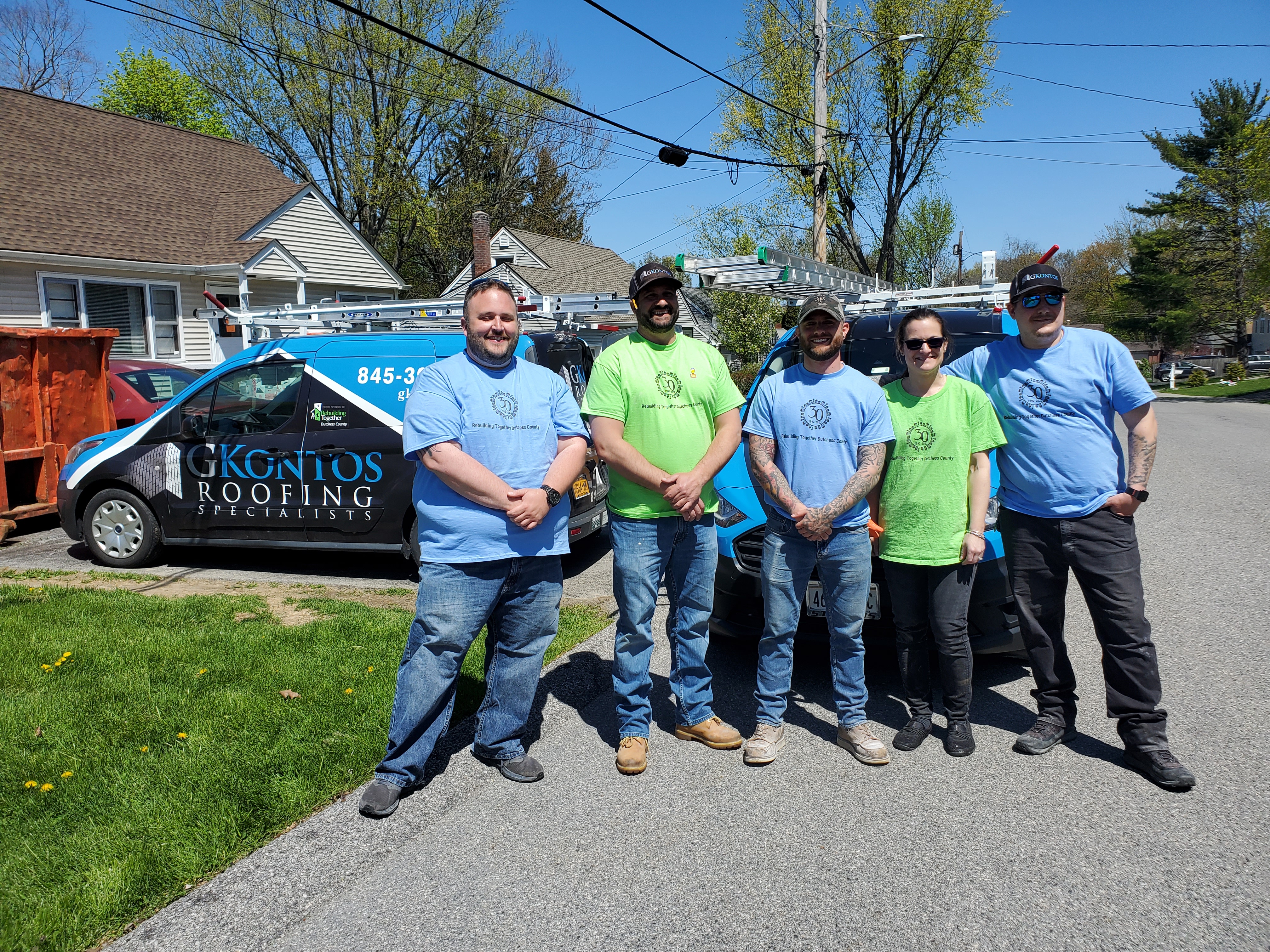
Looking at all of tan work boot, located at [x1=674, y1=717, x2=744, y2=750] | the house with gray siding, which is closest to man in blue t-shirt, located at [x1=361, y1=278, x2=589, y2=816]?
tan work boot, located at [x1=674, y1=717, x2=744, y2=750]

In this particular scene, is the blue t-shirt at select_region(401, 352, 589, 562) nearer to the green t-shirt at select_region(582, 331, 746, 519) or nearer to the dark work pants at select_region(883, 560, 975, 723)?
the green t-shirt at select_region(582, 331, 746, 519)

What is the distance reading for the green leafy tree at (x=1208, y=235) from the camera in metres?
40.1

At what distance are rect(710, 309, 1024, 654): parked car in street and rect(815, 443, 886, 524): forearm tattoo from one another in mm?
372

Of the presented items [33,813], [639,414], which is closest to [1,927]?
[33,813]

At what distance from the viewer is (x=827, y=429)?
377cm

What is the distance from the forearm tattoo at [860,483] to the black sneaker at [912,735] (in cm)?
101

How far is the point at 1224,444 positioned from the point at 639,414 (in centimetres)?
1527

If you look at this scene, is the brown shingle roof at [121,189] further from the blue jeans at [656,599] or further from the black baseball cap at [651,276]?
→ the blue jeans at [656,599]

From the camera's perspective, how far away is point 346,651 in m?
5.10

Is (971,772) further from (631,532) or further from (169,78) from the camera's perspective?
(169,78)

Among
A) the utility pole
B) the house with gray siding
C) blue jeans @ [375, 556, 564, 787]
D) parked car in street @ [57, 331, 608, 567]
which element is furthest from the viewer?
the utility pole

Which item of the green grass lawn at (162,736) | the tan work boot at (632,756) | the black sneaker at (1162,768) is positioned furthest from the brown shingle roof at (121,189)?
the black sneaker at (1162,768)

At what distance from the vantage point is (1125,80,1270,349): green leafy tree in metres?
40.1

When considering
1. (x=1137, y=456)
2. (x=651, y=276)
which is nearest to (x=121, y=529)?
(x=651, y=276)
